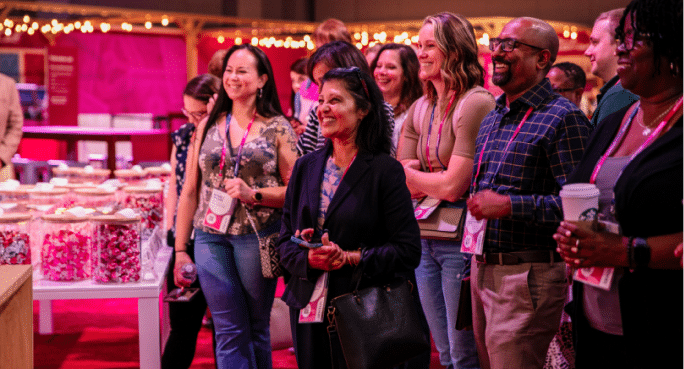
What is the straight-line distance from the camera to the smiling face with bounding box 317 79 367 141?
2.09m

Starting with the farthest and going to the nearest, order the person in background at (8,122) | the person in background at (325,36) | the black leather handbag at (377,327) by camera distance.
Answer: the person in background at (8,122), the person in background at (325,36), the black leather handbag at (377,327)

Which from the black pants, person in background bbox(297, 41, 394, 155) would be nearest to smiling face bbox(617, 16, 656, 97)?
person in background bbox(297, 41, 394, 155)

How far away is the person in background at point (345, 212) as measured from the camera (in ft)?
6.57

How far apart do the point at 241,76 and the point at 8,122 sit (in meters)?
3.69

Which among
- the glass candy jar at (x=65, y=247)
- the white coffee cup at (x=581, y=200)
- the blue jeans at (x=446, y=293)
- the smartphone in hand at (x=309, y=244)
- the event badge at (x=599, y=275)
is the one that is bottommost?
the blue jeans at (x=446, y=293)

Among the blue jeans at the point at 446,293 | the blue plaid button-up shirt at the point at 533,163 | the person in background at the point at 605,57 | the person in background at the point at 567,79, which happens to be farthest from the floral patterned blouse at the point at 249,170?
the person in background at the point at 567,79

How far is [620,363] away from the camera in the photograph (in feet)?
5.00

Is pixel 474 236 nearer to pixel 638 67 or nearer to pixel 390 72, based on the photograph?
pixel 638 67

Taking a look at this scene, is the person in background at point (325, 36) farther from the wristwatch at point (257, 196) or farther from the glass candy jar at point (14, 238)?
the glass candy jar at point (14, 238)

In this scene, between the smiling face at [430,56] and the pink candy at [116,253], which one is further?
the smiling face at [430,56]

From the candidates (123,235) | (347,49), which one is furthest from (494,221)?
(123,235)

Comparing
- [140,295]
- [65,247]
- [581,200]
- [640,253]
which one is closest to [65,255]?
[65,247]

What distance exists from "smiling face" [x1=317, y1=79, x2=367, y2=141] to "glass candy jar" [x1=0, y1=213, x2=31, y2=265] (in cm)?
125

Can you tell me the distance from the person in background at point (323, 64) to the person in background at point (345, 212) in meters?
0.42
